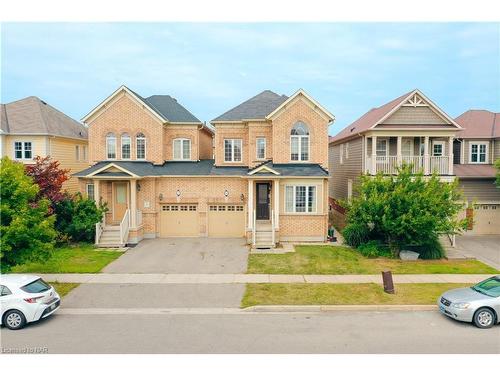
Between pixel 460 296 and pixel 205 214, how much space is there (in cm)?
1614

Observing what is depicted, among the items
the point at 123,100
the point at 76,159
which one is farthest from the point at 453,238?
the point at 76,159

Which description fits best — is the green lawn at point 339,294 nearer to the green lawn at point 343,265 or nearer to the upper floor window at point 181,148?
the green lawn at point 343,265

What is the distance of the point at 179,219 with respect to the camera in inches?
1046

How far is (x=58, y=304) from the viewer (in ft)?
44.3

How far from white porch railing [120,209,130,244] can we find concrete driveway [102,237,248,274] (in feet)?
2.84

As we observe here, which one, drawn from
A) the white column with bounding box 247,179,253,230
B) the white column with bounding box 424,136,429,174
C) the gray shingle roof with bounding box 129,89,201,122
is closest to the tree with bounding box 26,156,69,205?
the gray shingle roof with bounding box 129,89,201,122

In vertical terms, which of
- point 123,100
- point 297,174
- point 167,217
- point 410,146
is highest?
point 123,100

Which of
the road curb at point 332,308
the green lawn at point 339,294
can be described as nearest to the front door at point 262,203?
the green lawn at point 339,294

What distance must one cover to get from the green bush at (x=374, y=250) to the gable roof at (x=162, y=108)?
42.2ft

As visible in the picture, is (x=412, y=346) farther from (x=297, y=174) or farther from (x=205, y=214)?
(x=205, y=214)

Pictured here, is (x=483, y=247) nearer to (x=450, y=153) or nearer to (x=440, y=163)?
(x=440, y=163)

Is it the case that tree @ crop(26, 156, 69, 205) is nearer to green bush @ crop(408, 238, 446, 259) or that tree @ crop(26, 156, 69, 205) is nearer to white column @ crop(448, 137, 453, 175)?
green bush @ crop(408, 238, 446, 259)

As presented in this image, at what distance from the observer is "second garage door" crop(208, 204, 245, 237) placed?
26.5 meters

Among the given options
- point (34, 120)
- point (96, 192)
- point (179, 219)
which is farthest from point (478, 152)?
point (34, 120)
